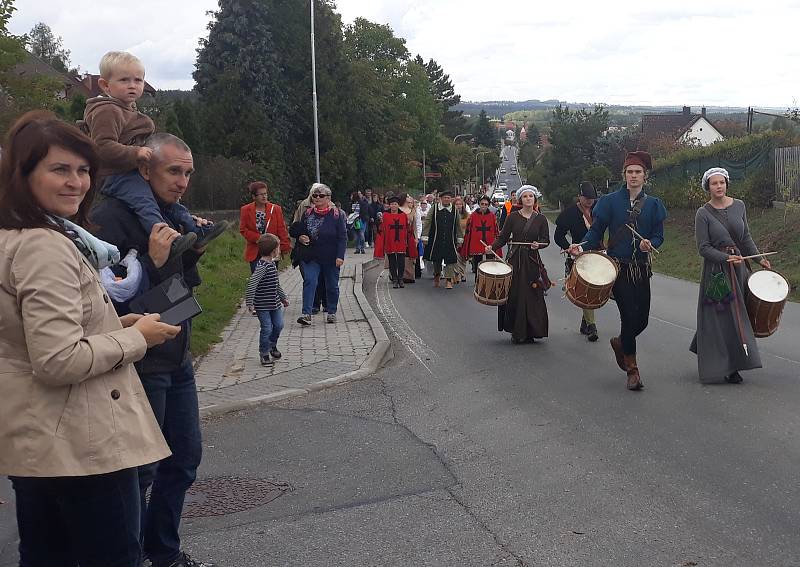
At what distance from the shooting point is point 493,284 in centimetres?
1127

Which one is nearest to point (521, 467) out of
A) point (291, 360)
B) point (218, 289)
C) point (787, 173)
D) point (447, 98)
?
point (291, 360)

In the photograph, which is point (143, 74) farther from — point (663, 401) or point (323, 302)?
point (323, 302)

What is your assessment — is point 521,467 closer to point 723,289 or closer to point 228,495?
point 228,495

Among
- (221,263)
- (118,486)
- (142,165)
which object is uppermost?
(142,165)

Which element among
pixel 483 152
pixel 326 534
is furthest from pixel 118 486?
pixel 483 152

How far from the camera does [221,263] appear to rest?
21047 millimetres

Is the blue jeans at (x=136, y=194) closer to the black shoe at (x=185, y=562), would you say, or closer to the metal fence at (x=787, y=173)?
the black shoe at (x=185, y=562)

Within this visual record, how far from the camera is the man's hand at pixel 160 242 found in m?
3.85

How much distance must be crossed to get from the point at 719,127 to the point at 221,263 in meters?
81.0

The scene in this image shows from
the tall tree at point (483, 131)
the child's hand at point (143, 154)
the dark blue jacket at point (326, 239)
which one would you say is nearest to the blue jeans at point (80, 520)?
the child's hand at point (143, 154)

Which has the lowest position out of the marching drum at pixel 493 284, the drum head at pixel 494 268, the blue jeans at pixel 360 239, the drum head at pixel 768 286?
the blue jeans at pixel 360 239

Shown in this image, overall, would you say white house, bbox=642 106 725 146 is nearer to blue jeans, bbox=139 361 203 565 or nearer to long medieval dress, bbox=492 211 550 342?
long medieval dress, bbox=492 211 550 342

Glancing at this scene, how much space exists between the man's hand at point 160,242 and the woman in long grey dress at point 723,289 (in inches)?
233

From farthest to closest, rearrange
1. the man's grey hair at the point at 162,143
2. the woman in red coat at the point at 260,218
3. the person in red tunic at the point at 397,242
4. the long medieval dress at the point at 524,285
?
the person in red tunic at the point at 397,242 < the woman in red coat at the point at 260,218 < the long medieval dress at the point at 524,285 < the man's grey hair at the point at 162,143
